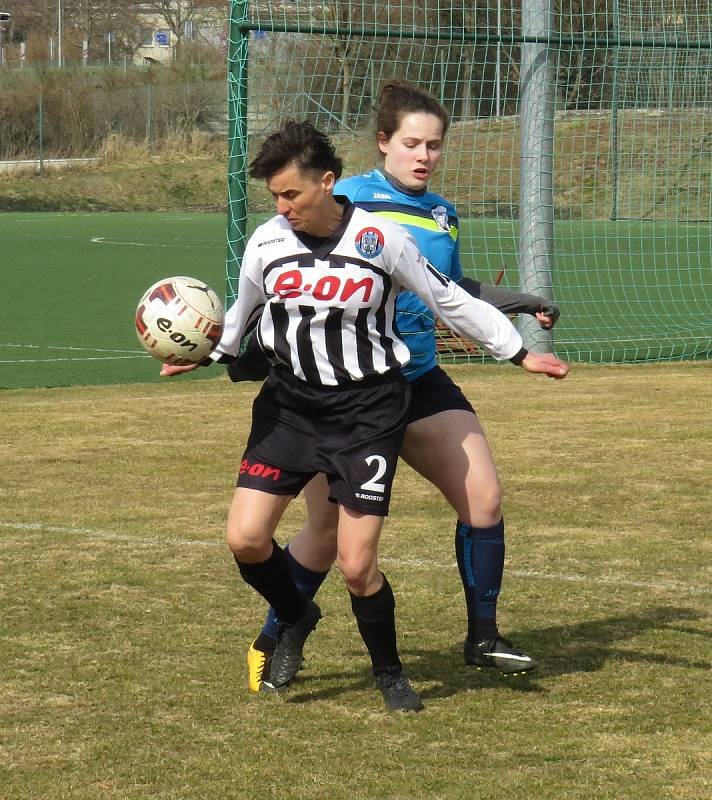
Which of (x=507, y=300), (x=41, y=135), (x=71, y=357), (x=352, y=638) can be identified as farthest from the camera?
(x=41, y=135)

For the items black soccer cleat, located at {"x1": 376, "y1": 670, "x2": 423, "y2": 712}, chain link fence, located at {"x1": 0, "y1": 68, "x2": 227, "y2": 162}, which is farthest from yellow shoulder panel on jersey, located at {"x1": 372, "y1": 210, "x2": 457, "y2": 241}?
chain link fence, located at {"x1": 0, "y1": 68, "x2": 227, "y2": 162}

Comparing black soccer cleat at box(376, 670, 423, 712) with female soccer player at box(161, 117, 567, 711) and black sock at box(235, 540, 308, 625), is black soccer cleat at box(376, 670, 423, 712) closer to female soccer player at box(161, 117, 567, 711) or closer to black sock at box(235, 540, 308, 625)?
female soccer player at box(161, 117, 567, 711)

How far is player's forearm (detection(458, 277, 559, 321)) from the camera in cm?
538

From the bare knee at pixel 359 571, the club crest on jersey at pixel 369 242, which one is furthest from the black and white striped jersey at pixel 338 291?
the bare knee at pixel 359 571

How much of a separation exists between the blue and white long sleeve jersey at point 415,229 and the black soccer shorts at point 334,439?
35cm

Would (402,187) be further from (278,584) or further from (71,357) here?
(71,357)

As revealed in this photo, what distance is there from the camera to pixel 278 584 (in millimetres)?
5145

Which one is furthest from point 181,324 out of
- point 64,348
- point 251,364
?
point 64,348

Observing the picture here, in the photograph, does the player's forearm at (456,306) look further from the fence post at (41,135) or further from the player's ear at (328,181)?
the fence post at (41,135)

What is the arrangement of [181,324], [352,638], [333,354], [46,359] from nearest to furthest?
[333,354]
[181,324]
[352,638]
[46,359]

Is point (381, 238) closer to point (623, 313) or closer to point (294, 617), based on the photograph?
point (294, 617)

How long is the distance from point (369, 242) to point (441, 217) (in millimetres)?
678

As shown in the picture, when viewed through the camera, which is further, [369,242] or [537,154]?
[537,154]

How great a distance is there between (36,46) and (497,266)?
7148cm
